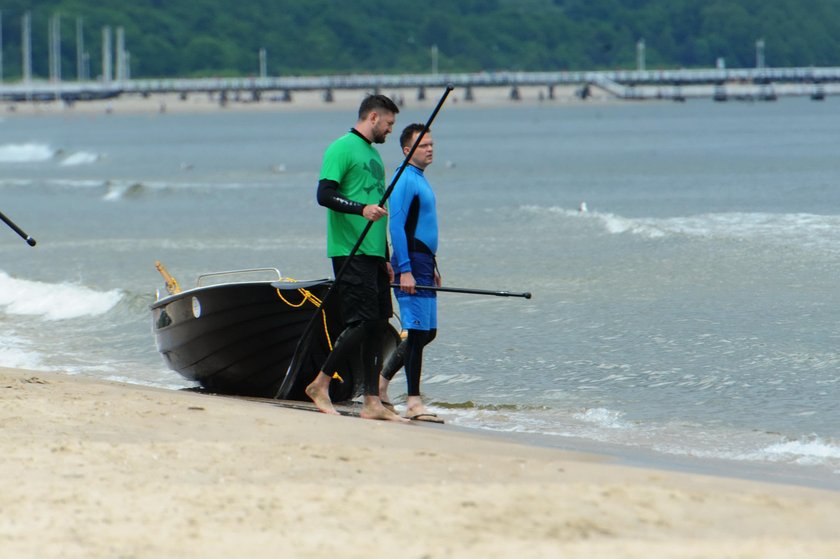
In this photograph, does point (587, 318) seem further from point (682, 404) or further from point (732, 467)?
point (732, 467)

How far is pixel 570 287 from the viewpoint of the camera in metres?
16.7

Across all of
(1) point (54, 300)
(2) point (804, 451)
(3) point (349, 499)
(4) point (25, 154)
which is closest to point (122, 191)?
(1) point (54, 300)

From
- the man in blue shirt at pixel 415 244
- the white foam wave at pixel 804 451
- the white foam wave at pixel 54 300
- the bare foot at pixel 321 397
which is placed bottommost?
the white foam wave at pixel 804 451

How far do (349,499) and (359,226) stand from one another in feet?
7.93

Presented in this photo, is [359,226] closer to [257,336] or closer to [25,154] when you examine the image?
[257,336]

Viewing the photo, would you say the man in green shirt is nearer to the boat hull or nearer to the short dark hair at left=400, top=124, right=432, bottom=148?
the short dark hair at left=400, top=124, right=432, bottom=148

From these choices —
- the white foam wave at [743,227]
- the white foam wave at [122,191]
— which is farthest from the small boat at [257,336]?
the white foam wave at [122,191]

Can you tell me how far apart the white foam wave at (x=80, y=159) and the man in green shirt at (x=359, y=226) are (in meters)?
54.9

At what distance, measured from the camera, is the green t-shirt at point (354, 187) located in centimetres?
774

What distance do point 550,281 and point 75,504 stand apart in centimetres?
1211

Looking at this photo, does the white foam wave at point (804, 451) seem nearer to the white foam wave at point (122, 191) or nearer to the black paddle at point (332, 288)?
the black paddle at point (332, 288)

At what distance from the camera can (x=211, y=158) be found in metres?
66.1

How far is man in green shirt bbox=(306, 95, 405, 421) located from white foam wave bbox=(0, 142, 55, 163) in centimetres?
5977

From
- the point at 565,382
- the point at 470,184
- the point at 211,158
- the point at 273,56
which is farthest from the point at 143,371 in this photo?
the point at 273,56
